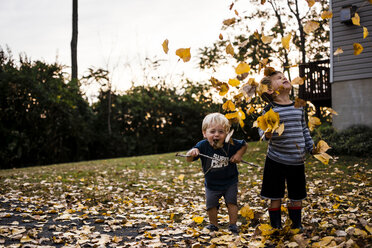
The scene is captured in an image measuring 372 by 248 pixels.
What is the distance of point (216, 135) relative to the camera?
301cm

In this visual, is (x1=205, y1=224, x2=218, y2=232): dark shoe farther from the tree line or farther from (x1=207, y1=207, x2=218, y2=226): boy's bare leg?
the tree line

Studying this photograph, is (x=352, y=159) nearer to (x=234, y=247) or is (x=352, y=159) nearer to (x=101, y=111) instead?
(x=234, y=247)

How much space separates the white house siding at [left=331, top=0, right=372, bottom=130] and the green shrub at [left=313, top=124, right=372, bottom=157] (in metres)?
0.40

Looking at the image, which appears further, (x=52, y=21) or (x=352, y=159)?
(x=52, y=21)

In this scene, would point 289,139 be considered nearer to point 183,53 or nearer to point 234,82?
point 234,82

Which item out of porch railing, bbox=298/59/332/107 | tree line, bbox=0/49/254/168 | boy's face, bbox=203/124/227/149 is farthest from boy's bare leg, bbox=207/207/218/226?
porch railing, bbox=298/59/332/107

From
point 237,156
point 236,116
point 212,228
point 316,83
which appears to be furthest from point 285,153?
point 316,83

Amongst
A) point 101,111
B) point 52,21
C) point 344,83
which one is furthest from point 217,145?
point 52,21

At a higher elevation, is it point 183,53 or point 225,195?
point 183,53

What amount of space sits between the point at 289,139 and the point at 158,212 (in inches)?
79.1

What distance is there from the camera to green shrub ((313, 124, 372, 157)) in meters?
8.50

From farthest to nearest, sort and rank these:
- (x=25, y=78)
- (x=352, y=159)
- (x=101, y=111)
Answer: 1. (x=101, y=111)
2. (x=25, y=78)
3. (x=352, y=159)

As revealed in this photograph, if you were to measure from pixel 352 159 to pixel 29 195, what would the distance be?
7.05m

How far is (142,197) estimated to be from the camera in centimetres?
509
